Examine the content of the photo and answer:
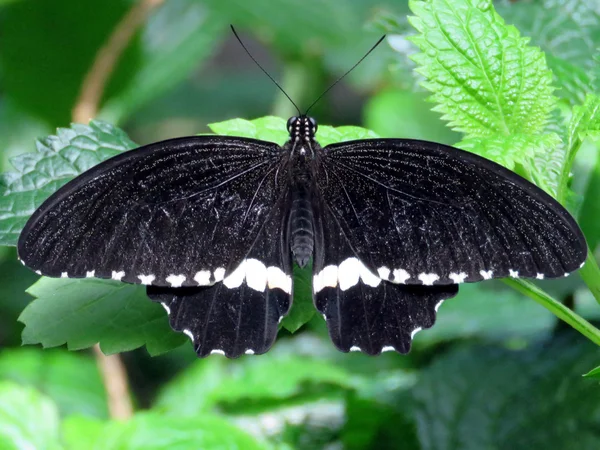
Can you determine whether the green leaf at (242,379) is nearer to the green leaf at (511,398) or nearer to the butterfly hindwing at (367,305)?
the green leaf at (511,398)

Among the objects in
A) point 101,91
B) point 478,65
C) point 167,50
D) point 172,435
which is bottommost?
point 172,435

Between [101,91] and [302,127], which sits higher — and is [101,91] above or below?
above

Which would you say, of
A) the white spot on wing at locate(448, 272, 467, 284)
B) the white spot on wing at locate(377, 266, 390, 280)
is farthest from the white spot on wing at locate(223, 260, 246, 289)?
the white spot on wing at locate(448, 272, 467, 284)

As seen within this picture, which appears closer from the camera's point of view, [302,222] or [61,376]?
[302,222]

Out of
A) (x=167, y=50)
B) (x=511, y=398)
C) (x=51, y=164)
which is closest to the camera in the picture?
(x=51, y=164)

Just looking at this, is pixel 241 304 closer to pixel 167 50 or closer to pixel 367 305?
pixel 367 305

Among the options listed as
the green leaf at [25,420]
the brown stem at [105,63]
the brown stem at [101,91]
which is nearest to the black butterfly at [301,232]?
the green leaf at [25,420]

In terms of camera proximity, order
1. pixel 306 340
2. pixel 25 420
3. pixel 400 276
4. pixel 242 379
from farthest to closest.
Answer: pixel 306 340
pixel 242 379
pixel 25 420
pixel 400 276

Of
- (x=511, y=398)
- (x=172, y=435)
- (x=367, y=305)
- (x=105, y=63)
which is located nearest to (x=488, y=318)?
(x=511, y=398)

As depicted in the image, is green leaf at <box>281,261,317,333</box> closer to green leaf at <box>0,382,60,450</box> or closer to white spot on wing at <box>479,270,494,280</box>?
white spot on wing at <box>479,270,494,280</box>
